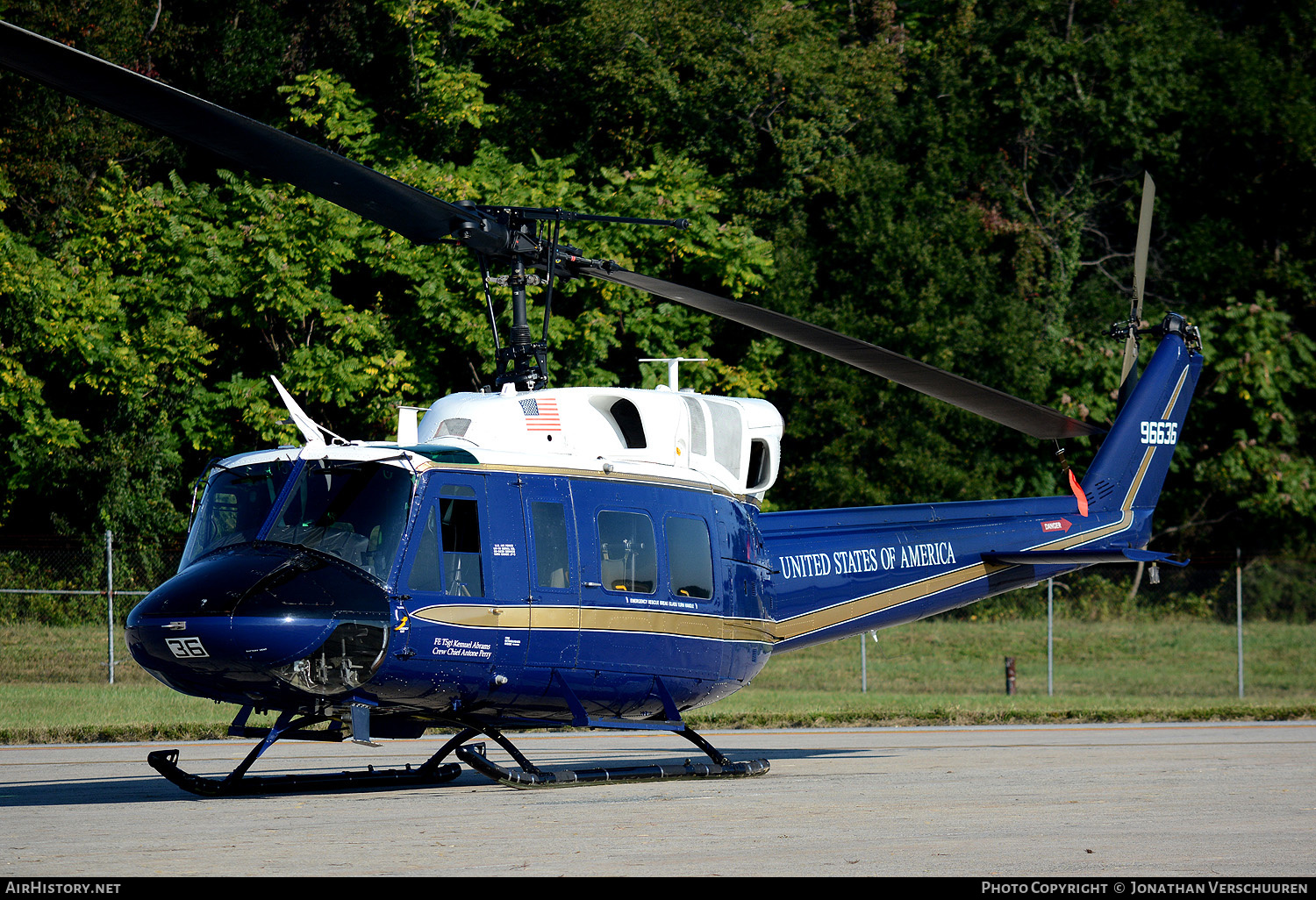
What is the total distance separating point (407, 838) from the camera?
8430 millimetres

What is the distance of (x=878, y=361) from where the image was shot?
1122cm

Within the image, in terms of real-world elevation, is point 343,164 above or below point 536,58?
below

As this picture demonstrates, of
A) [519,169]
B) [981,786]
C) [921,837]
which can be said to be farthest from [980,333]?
[921,837]

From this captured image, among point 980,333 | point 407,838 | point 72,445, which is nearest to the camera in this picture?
point 407,838

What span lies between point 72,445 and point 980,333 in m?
19.4

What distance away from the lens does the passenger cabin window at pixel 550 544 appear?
1077 cm

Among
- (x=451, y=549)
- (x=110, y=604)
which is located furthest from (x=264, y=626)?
(x=110, y=604)

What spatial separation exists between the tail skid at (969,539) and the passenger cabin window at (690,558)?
1157 mm

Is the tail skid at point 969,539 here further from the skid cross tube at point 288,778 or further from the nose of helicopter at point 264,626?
the nose of helicopter at point 264,626

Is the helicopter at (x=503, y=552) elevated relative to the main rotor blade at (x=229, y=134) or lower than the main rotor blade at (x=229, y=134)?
→ lower

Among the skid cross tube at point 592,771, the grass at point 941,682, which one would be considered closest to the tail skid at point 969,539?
the skid cross tube at point 592,771

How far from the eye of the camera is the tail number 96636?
1575cm

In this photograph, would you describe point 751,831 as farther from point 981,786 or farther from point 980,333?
point 980,333

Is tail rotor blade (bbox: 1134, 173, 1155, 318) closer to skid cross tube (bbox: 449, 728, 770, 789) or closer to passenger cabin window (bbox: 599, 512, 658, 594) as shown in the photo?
passenger cabin window (bbox: 599, 512, 658, 594)
